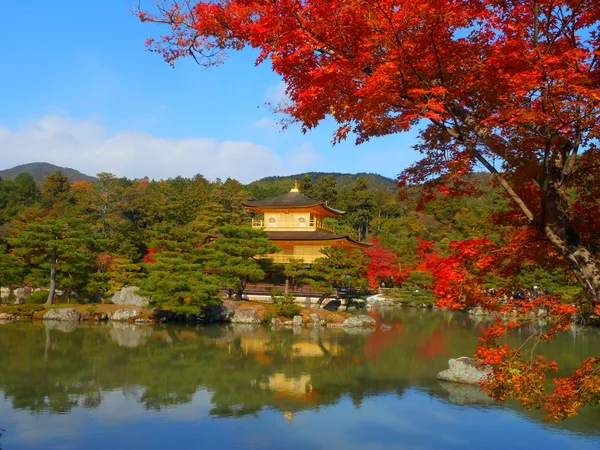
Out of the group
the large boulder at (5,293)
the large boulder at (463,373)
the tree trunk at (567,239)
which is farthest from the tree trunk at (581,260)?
the large boulder at (5,293)

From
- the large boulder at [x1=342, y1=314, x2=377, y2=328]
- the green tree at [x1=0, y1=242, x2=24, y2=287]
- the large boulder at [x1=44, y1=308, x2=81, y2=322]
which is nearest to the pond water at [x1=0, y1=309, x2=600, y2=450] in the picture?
the large boulder at [x1=44, y1=308, x2=81, y2=322]

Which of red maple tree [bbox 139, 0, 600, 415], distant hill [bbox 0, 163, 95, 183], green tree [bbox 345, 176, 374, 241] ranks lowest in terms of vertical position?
red maple tree [bbox 139, 0, 600, 415]

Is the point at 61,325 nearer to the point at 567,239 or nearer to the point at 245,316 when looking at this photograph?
the point at 245,316

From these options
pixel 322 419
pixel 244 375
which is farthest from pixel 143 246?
pixel 322 419

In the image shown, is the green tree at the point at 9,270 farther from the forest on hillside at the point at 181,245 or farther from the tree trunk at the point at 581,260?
the tree trunk at the point at 581,260

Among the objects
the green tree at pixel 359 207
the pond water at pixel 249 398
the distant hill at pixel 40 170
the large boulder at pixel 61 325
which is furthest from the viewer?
the distant hill at pixel 40 170

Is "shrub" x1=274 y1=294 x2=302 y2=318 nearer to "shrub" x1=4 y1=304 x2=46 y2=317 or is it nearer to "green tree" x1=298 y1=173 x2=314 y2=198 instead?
"shrub" x1=4 y1=304 x2=46 y2=317

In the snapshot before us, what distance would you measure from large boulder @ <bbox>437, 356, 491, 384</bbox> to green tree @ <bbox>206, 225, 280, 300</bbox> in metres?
9.76

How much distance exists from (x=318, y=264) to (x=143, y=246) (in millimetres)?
14742

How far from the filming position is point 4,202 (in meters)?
39.1

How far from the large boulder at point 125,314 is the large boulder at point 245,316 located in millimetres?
3308

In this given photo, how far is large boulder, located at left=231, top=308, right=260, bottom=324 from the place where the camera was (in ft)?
56.7

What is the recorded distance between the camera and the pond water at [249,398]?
20.4 feet

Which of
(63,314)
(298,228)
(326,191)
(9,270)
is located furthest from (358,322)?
(326,191)
